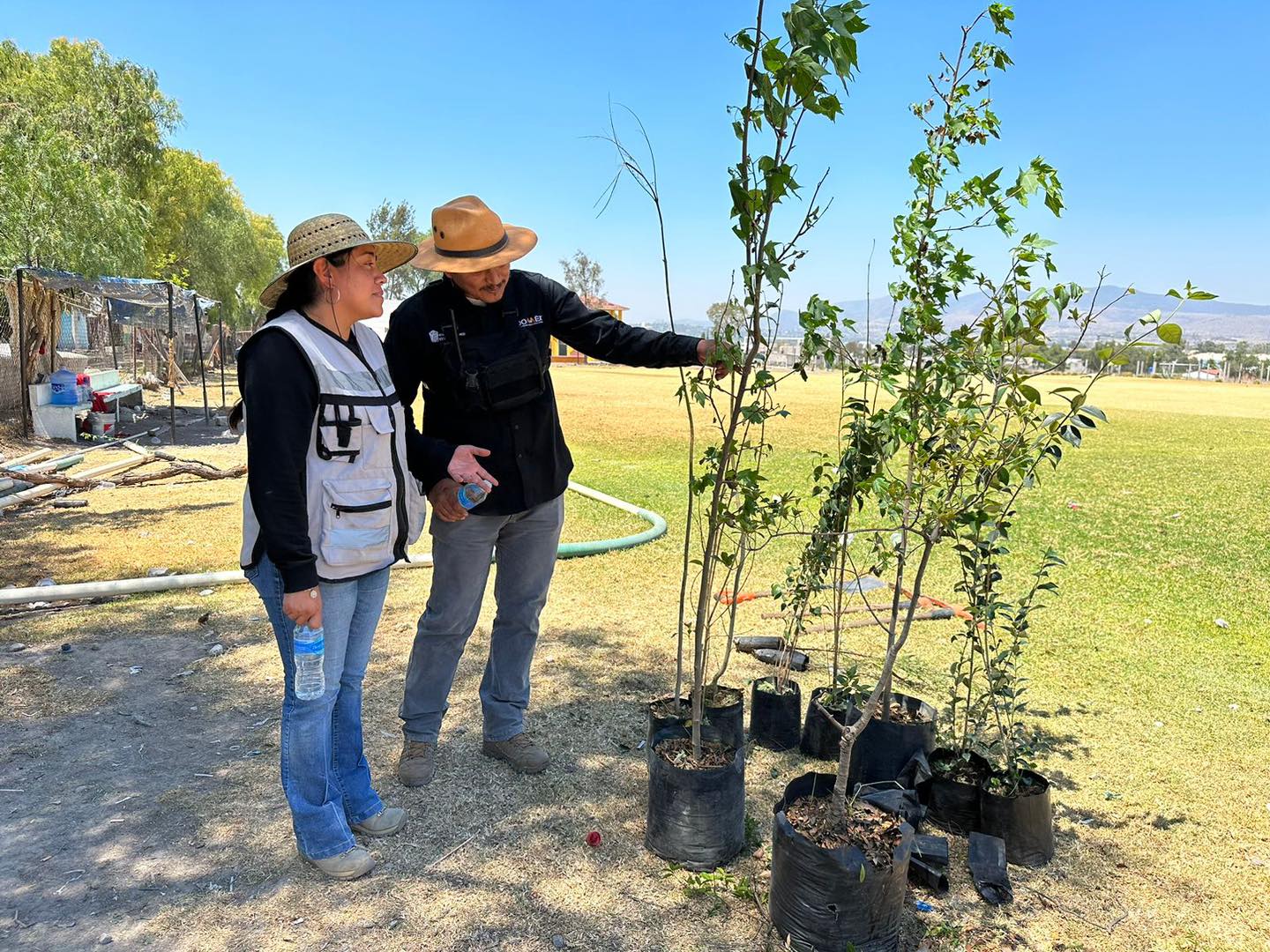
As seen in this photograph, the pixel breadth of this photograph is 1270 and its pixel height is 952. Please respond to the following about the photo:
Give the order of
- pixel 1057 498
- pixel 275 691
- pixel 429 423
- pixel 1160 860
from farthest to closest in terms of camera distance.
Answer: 1. pixel 1057 498
2. pixel 275 691
3. pixel 429 423
4. pixel 1160 860

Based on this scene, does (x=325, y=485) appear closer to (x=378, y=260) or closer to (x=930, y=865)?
(x=378, y=260)

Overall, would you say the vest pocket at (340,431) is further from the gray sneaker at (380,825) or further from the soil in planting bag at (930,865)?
the soil in planting bag at (930,865)

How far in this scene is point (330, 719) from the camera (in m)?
2.81

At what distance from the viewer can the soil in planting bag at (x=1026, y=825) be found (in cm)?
302

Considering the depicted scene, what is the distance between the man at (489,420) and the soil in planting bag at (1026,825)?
5.89 ft

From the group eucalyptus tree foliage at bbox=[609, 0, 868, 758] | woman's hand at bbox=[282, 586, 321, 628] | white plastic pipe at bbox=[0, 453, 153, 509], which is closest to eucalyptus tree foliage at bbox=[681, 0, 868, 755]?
eucalyptus tree foliage at bbox=[609, 0, 868, 758]

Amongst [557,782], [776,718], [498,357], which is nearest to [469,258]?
[498,357]

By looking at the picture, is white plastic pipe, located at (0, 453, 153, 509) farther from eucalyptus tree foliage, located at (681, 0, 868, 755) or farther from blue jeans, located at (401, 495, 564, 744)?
eucalyptus tree foliage, located at (681, 0, 868, 755)

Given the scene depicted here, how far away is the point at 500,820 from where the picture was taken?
323 centimetres

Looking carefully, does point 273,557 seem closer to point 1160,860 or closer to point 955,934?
point 955,934

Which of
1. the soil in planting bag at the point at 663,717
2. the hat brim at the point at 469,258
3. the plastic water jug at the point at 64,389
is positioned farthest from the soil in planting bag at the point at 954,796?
the plastic water jug at the point at 64,389

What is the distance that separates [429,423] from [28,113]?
22.5 meters

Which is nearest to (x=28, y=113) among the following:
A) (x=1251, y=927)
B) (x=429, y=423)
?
(x=429, y=423)

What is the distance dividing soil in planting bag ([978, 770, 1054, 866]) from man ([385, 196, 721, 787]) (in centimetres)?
180
